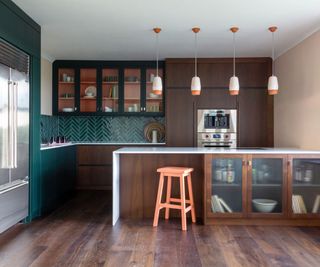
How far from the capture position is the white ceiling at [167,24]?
10.2 feet

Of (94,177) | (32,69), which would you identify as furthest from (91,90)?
(32,69)

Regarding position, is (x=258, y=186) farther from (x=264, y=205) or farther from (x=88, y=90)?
(x=88, y=90)

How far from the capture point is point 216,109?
5.37 metres

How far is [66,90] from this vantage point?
18.4 ft

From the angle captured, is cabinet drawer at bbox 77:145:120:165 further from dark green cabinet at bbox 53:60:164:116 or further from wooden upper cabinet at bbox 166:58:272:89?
wooden upper cabinet at bbox 166:58:272:89

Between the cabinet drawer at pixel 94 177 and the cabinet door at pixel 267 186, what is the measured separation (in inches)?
111

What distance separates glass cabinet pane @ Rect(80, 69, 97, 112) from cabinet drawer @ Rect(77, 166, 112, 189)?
1.07 meters

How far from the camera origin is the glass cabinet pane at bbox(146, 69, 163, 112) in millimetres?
5590

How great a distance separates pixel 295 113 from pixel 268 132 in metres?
0.99

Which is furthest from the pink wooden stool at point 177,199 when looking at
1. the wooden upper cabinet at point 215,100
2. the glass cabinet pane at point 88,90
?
the glass cabinet pane at point 88,90

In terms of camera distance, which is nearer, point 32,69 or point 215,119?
point 32,69

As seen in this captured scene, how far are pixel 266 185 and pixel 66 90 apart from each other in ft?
12.6

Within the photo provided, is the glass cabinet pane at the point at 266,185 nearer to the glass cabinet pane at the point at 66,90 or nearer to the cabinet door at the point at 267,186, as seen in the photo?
the cabinet door at the point at 267,186

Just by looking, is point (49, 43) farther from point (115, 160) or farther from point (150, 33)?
point (115, 160)
